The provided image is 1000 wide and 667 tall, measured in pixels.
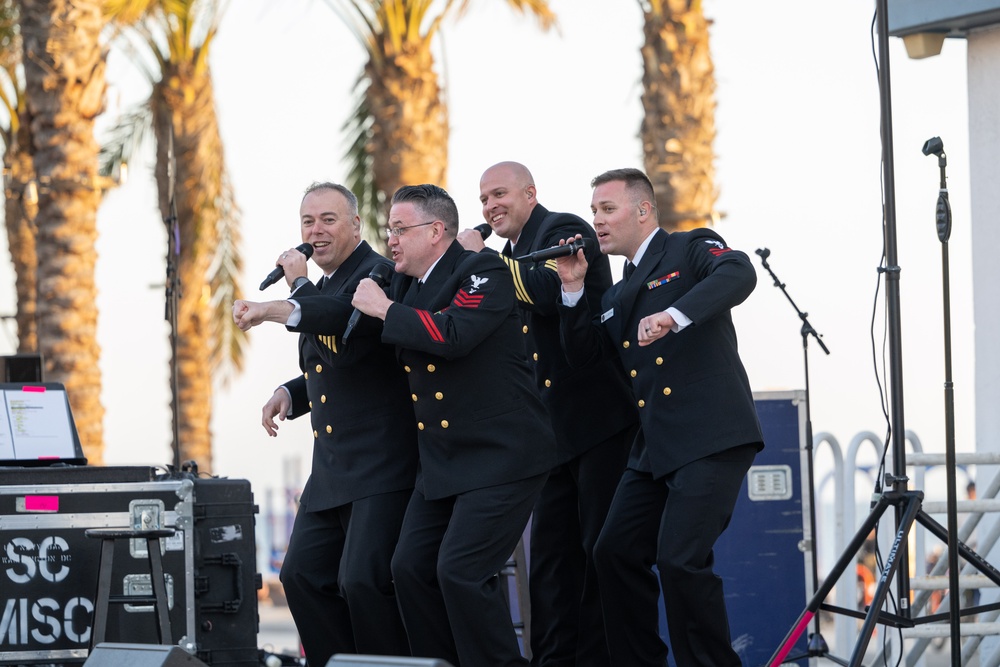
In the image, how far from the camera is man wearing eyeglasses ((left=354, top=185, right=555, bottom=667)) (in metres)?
5.02

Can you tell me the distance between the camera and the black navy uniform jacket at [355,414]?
5.43 metres

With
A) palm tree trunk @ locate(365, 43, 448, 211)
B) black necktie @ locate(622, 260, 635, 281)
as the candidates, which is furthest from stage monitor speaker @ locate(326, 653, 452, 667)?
palm tree trunk @ locate(365, 43, 448, 211)

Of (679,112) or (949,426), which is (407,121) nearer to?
(679,112)

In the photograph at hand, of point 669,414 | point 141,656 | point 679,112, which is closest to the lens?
point 141,656

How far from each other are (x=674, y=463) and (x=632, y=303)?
2.37 feet

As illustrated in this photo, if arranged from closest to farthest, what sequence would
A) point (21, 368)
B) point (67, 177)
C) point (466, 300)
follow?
1. point (466, 300)
2. point (21, 368)
3. point (67, 177)

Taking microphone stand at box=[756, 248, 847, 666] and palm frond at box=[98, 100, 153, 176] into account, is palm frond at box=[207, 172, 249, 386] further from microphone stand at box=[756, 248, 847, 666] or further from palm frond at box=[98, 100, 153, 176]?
microphone stand at box=[756, 248, 847, 666]

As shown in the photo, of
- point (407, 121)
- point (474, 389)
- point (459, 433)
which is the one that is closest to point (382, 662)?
point (459, 433)

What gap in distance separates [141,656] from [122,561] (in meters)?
2.27

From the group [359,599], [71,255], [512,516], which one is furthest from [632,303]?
[71,255]

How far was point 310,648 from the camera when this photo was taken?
5648mm

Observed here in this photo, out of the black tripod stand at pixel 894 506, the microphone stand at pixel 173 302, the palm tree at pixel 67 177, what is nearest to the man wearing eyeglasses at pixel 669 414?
the black tripod stand at pixel 894 506

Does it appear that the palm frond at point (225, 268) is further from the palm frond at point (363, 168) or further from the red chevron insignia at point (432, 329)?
the red chevron insignia at point (432, 329)

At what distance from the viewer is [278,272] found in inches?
217
